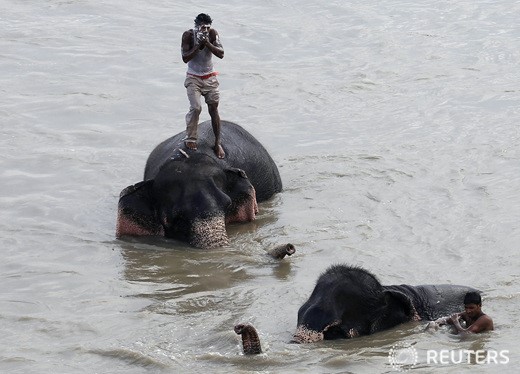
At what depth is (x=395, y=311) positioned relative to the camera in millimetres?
8281

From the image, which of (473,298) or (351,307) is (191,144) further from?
(473,298)

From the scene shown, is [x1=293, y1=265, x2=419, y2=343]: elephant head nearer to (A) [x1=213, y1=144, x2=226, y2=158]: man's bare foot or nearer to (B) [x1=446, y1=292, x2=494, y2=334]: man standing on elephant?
(B) [x1=446, y1=292, x2=494, y2=334]: man standing on elephant

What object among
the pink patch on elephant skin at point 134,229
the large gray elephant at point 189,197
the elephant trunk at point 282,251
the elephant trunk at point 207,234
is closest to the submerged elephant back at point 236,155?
the large gray elephant at point 189,197

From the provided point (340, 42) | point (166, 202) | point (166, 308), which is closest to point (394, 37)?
point (340, 42)

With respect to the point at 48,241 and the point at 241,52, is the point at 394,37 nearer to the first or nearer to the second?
the point at 241,52

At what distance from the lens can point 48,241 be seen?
10.9 metres

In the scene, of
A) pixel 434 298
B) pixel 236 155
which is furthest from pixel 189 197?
pixel 434 298

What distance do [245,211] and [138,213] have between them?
100 centimetres

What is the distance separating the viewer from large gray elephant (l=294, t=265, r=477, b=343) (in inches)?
311

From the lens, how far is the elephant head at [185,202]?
10766 mm

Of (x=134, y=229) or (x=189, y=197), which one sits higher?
(x=189, y=197)

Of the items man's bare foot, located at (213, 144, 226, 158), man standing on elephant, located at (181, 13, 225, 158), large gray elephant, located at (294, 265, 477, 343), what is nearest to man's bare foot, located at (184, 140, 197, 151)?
man standing on elephant, located at (181, 13, 225, 158)

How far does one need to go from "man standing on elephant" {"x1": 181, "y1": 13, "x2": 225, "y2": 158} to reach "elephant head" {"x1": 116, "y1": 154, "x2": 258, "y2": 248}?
0.31 m

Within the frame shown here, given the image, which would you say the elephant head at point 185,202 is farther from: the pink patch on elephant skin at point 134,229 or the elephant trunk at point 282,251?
the elephant trunk at point 282,251
